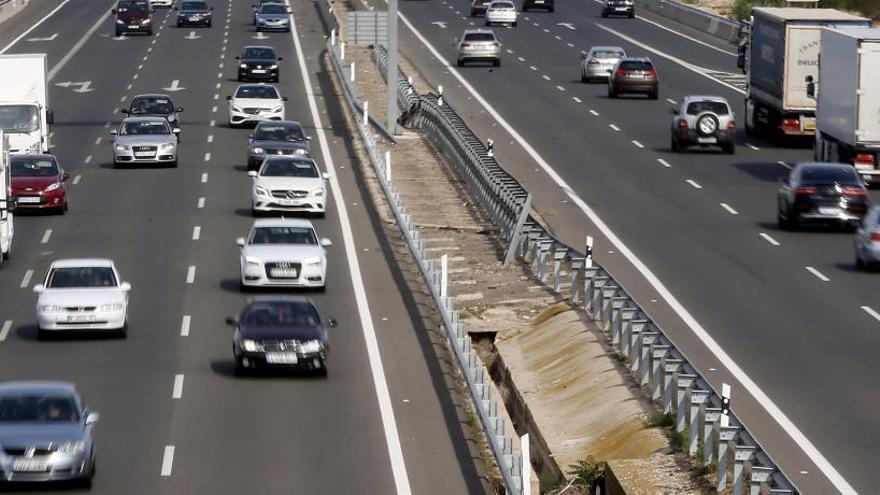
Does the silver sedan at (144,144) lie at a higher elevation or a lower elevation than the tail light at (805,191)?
lower

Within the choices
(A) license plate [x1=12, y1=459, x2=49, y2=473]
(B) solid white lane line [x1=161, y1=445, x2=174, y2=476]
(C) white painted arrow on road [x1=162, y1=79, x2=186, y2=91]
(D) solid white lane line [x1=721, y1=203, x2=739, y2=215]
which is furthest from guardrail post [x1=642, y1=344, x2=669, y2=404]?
(C) white painted arrow on road [x1=162, y1=79, x2=186, y2=91]

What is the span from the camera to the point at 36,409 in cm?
2091

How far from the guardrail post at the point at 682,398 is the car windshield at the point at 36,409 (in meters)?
6.89

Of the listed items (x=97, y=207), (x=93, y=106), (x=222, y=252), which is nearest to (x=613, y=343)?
(x=222, y=252)

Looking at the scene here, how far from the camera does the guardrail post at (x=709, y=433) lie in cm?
1942

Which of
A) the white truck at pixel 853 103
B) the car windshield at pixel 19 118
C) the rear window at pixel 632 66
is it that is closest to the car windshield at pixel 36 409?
the white truck at pixel 853 103

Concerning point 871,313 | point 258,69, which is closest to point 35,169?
point 871,313

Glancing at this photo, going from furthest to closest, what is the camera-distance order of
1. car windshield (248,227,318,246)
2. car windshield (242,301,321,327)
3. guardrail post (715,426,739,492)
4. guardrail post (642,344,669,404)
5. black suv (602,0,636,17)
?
black suv (602,0,636,17) < car windshield (248,227,318,246) < car windshield (242,301,321,327) < guardrail post (642,344,669,404) < guardrail post (715,426,739,492)

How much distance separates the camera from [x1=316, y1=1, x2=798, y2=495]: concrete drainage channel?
Result: 1997 cm

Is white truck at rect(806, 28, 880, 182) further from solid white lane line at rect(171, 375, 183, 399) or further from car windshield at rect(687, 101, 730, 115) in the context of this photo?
solid white lane line at rect(171, 375, 183, 399)

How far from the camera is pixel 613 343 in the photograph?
90.5 feet

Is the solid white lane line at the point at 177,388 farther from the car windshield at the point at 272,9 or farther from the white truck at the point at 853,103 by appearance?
the car windshield at the point at 272,9

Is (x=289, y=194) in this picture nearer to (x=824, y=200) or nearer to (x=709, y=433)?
(x=824, y=200)

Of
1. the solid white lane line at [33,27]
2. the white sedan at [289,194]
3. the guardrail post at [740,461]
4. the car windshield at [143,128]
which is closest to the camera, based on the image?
the guardrail post at [740,461]
